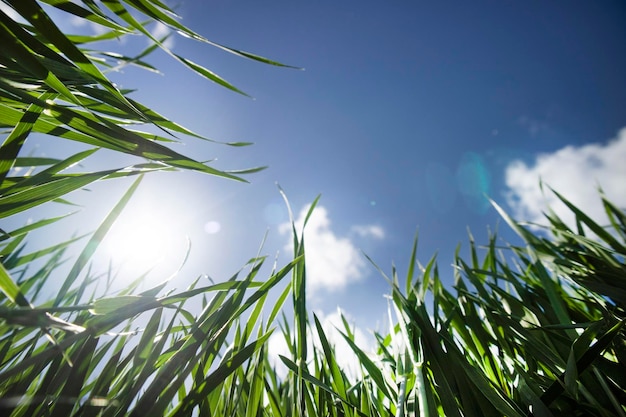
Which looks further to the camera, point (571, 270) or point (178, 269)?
point (571, 270)

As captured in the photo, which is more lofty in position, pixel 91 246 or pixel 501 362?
pixel 91 246

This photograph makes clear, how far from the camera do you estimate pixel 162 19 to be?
1.20 feet

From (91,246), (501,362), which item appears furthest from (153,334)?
(501,362)

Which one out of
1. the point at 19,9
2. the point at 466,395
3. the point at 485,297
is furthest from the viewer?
the point at 485,297

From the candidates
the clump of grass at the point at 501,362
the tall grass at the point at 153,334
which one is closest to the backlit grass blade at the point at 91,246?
the tall grass at the point at 153,334

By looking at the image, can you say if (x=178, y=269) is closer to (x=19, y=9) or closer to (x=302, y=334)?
(x=302, y=334)

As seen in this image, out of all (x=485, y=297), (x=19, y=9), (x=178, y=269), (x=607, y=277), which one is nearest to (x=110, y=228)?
(x=178, y=269)

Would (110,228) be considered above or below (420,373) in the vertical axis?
above

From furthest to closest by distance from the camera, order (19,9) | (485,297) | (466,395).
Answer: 1. (485,297)
2. (466,395)
3. (19,9)

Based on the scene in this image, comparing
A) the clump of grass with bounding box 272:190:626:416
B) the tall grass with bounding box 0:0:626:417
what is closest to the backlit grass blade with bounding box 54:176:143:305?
the tall grass with bounding box 0:0:626:417

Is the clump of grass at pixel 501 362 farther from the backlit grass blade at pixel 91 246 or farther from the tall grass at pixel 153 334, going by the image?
the backlit grass blade at pixel 91 246

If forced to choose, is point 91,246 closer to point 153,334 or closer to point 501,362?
point 153,334

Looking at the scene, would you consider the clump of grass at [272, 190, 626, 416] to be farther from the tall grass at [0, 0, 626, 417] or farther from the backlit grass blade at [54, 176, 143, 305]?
the backlit grass blade at [54, 176, 143, 305]

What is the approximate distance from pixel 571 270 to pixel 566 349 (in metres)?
0.33
